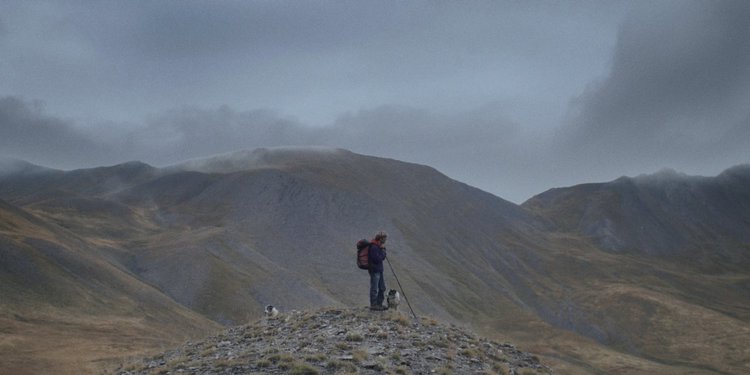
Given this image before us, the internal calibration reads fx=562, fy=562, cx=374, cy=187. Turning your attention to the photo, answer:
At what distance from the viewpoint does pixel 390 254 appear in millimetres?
93438

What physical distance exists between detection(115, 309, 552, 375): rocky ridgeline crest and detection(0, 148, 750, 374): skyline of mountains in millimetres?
21361

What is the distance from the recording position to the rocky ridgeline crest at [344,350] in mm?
12719

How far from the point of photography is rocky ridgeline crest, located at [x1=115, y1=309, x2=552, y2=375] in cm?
1272

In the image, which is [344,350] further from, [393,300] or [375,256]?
[393,300]

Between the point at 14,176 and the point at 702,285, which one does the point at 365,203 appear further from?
the point at 14,176

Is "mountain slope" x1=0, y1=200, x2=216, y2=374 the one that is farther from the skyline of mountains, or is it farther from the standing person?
the standing person

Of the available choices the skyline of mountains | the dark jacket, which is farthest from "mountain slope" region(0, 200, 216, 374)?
the dark jacket

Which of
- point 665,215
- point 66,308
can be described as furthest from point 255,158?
point 665,215

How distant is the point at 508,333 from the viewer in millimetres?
78562

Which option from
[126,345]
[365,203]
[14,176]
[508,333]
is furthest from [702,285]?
[14,176]

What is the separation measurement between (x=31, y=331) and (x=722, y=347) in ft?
268

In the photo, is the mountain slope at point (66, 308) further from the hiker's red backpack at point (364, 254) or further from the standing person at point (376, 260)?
the hiker's red backpack at point (364, 254)

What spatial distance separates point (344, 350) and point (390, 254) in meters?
80.0

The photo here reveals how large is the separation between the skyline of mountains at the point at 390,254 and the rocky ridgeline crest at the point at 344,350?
21361 millimetres
